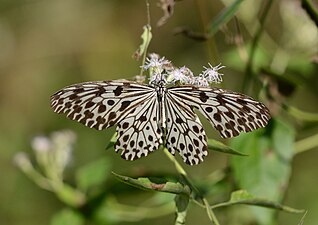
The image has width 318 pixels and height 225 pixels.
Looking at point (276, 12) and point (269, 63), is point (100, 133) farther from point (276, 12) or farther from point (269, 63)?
point (269, 63)

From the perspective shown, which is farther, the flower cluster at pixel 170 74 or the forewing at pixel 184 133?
the flower cluster at pixel 170 74

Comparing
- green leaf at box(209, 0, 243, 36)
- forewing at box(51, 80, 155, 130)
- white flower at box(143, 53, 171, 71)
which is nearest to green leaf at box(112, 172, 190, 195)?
forewing at box(51, 80, 155, 130)

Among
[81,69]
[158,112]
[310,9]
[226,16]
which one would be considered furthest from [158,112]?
[81,69]

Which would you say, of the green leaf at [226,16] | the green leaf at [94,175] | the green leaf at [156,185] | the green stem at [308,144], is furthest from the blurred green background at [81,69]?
the green leaf at [156,185]

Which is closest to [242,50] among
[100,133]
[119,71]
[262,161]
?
[262,161]

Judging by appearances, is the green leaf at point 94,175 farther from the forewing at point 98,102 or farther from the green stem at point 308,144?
the forewing at point 98,102

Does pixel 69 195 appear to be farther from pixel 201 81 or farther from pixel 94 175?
pixel 201 81

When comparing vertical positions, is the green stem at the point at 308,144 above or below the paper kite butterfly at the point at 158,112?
below

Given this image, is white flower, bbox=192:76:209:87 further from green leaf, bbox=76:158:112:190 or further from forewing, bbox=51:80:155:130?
green leaf, bbox=76:158:112:190
